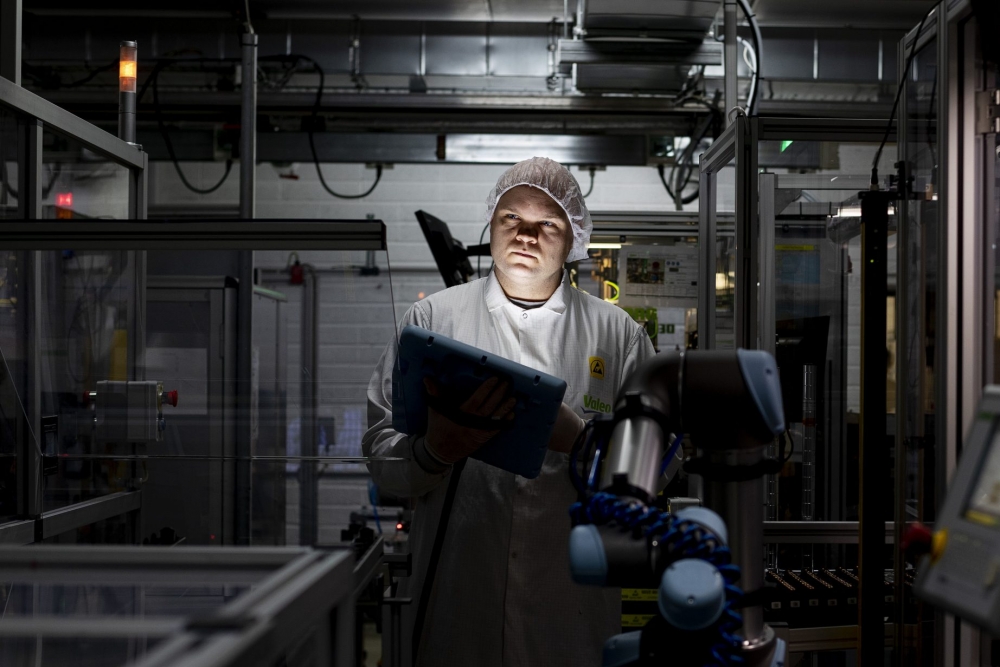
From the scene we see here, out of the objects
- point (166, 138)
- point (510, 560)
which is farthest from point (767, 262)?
point (166, 138)

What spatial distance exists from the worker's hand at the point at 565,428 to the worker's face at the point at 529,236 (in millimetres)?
388

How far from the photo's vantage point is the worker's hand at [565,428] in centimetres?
144

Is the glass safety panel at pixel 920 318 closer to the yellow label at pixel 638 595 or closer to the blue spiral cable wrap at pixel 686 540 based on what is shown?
the blue spiral cable wrap at pixel 686 540

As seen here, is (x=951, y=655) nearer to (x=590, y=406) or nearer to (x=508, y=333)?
(x=590, y=406)

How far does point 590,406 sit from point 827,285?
A: 2.87 feet

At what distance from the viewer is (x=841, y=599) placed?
179 centimetres

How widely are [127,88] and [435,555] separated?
1.58 m

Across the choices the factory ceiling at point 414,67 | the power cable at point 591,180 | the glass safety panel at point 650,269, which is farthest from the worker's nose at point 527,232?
the power cable at point 591,180

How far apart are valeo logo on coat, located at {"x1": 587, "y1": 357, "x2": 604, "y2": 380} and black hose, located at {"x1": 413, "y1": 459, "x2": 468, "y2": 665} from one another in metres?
0.33

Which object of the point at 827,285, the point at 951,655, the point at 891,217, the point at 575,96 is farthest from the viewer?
the point at 575,96

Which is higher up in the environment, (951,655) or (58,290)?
(58,290)

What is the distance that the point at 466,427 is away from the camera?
1299 mm

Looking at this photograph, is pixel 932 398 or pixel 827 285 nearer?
pixel 932 398

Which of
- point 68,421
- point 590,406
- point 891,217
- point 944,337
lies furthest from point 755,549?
point 68,421
